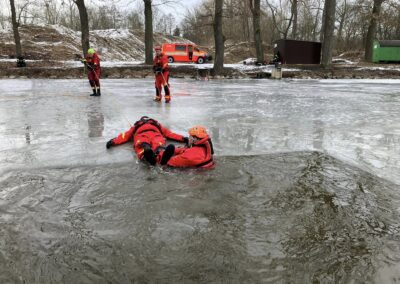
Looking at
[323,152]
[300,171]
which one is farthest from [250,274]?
[323,152]

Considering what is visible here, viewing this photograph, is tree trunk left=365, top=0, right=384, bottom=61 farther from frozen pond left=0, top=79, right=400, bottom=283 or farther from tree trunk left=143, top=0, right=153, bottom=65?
frozen pond left=0, top=79, right=400, bottom=283

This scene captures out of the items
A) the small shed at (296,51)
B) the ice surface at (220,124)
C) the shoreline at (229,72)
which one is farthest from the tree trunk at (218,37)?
the ice surface at (220,124)

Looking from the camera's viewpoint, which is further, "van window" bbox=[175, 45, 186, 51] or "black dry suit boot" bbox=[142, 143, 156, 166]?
"van window" bbox=[175, 45, 186, 51]

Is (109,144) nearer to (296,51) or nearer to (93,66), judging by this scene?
(93,66)

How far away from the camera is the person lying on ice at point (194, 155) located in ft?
16.0

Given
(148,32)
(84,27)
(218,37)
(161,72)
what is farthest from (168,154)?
(148,32)

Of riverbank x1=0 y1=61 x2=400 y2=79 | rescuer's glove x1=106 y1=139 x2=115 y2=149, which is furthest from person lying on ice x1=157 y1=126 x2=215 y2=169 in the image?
riverbank x1=0 y1=61 x2=400 y2=79

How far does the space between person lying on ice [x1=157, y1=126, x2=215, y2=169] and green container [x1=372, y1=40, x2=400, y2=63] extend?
2747 centimetres

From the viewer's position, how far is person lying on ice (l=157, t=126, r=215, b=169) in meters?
4.87

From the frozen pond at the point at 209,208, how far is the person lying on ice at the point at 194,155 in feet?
0.55

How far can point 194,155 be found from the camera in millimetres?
4867

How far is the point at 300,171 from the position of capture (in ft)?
15.9

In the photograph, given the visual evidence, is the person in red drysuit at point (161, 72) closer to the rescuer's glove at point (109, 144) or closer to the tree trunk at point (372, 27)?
the rescuer's glove at point (109, 144)

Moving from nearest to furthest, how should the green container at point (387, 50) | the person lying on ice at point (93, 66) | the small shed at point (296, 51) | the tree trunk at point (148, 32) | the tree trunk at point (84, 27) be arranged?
the person lying on ice at point (93, 66), the tree trunk at point (84, 27), the tree trunk at point (148, 32), the small shed at point (296, 51), the green container at point (387, 50)
